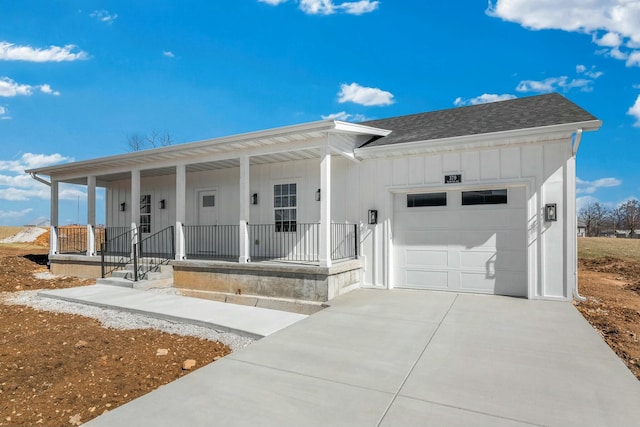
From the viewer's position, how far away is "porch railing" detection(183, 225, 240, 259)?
974 centimetres

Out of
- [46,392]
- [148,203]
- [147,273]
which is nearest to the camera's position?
[46,392]

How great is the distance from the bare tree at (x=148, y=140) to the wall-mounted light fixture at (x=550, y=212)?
2337 centimetres

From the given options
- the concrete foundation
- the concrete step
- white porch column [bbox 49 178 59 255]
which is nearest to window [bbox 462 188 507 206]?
the concrete step

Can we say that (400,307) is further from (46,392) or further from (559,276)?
(46,392)

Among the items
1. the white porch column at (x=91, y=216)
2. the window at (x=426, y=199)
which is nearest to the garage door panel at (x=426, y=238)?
the window at (x=426, y=199)

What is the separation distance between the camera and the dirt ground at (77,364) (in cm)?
286

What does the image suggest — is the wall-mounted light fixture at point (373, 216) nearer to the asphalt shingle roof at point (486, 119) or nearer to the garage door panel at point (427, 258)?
the garage door panel at point (427, 258)

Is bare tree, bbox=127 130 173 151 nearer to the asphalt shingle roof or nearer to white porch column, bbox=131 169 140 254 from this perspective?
white porch column, bbox=131 169 140 254

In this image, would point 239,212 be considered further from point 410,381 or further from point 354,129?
point 410,381

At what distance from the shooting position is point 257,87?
1622 cm

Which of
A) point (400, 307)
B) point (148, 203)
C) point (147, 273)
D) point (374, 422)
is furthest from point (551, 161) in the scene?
point (148, 203)

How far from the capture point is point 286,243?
881 cm

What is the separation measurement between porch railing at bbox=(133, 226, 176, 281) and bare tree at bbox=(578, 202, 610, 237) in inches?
2164

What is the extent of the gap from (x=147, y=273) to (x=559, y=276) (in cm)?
869
